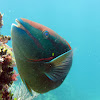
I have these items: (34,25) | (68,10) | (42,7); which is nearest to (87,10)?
(68,10)

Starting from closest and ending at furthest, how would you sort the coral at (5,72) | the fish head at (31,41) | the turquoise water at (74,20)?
the fish head at (31,41) < the coral at (5,72) < the turquoise water at (74,20)

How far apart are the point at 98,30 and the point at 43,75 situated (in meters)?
111

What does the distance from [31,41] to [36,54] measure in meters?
0.08

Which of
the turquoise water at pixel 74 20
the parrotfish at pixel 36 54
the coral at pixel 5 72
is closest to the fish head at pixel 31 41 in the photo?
the parrotfish at pixel 36 54

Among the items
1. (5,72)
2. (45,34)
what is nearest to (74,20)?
(5,72)

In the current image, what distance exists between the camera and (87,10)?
99000 mm

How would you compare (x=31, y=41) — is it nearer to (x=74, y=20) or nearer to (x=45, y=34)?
(x=45, y=34)

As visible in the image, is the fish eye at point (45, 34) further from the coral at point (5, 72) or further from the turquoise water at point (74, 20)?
the turquoise water at point (74, 20)

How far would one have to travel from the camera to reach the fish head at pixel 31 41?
60 centimetres

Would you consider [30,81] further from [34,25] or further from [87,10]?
[87,10]

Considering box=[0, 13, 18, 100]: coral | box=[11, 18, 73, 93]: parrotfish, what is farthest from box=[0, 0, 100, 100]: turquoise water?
box=[11, 18, 73, 93]: parrotfish

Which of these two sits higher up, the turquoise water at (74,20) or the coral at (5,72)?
the turquoise water at (74,20)

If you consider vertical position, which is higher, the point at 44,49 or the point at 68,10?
the point at 68,10

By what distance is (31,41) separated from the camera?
2.04ft
